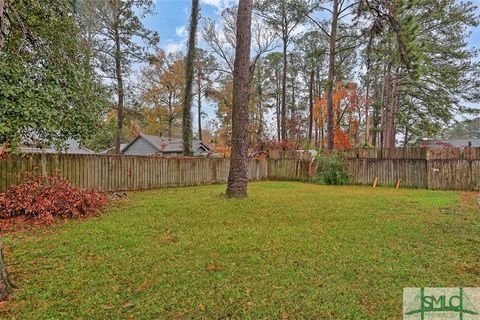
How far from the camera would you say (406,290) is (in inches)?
90.6

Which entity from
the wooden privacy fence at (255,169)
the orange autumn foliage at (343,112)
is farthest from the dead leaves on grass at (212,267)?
the orange autumn foliage at (343,112)

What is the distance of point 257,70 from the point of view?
24594 mm

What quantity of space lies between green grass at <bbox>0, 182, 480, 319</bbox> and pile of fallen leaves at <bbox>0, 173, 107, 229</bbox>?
59 centimetres

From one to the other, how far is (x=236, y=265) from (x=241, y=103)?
4.94 m

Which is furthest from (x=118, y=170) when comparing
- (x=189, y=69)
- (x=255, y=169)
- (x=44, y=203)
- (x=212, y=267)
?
(x=212, y=267)

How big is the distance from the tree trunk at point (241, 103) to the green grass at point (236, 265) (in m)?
2.15

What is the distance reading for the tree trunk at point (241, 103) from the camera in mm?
7098

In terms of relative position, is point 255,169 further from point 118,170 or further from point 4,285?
point 4,285

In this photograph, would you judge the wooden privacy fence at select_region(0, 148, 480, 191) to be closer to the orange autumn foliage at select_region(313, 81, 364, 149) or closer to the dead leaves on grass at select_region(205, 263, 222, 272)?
the dead leaves on grass at select_region(205, 263, 222, 272)

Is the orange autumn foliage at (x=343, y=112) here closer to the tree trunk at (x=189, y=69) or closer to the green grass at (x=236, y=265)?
Result: the tree trunk at (x=189, y=69)

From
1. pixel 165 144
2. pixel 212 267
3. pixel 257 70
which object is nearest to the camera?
pixel 212 267

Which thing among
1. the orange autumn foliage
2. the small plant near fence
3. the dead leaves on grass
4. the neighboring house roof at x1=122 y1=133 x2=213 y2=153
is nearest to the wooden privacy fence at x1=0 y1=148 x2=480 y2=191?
the small plant near fence

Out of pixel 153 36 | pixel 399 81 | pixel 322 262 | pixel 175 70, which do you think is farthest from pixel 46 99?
pixel 175 70

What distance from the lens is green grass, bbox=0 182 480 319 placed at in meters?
2.07
